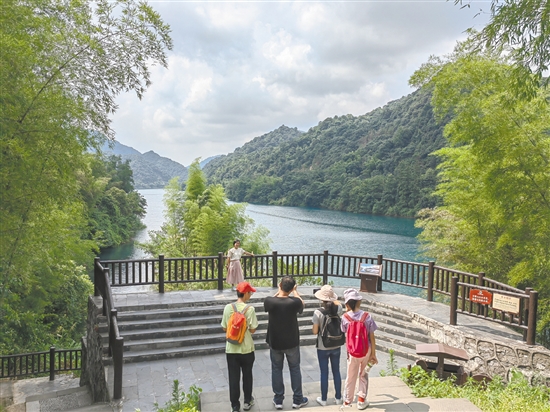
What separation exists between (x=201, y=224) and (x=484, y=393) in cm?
1551

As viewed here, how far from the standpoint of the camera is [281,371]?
451 cm

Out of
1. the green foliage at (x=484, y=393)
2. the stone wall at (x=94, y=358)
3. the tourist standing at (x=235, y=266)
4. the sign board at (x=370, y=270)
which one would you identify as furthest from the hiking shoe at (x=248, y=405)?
the sign board at (x=370, y=270)

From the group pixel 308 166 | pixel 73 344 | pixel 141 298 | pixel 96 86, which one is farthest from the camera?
pixel 308 166

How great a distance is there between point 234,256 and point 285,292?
17.6 ft

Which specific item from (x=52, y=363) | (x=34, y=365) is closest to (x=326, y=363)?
(x=52, y=363)

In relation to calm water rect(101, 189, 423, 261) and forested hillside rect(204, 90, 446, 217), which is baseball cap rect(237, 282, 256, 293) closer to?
calm water rect(101, 189, 423, 261)

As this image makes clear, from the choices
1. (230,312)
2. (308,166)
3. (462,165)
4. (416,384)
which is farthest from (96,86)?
(308,166)

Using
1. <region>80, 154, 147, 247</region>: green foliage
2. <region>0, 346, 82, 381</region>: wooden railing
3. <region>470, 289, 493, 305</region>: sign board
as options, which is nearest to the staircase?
<region>470, 289, 493, 305</region>: sign board

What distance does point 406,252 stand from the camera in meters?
31.0

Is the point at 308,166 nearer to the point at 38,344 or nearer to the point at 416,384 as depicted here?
the point at 38,344

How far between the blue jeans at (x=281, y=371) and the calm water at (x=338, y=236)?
24.2m

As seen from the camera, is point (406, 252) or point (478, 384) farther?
point (406, 252)

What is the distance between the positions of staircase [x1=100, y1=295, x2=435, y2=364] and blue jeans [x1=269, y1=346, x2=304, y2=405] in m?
3.44

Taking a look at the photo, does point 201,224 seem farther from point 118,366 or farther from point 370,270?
point 118,366
